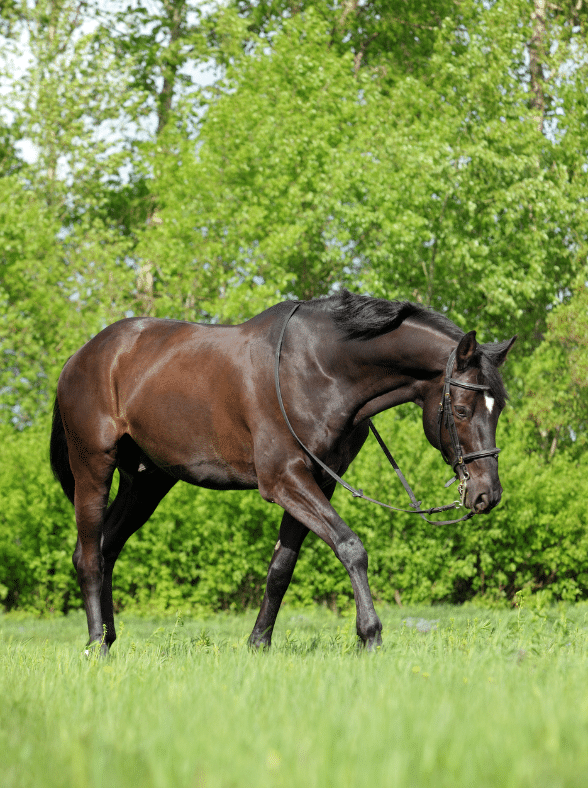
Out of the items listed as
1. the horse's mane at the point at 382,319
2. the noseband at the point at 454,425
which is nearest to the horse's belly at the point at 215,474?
the horse's mane at the point at 382,319

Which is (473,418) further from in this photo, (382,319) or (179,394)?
(179,394)

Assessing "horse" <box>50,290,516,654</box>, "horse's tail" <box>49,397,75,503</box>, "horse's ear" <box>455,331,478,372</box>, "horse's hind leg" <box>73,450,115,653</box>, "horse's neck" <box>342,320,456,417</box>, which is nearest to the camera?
"horse's ear" <box>455,331,478,372</box>

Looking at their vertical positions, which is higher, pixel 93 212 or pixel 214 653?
pixel 93 212

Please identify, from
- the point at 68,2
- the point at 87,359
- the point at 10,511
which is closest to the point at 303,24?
the point at 68,2

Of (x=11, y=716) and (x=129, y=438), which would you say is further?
(x=129, y=438)

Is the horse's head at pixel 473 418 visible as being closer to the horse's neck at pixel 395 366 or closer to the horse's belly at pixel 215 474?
the horse's neck at pixel 395 366

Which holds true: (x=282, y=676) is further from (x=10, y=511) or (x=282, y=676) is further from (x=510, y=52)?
(x=510, y=52)

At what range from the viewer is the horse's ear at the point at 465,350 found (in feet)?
15.4

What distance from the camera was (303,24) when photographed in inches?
781

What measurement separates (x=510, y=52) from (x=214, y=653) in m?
16.6

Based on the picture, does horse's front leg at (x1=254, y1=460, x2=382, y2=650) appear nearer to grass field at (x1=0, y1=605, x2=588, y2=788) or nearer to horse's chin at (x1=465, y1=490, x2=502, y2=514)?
grass field at (x1=0, y1=605, x2=588, y2=788)

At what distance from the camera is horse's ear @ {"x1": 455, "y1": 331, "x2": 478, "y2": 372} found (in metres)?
4.70

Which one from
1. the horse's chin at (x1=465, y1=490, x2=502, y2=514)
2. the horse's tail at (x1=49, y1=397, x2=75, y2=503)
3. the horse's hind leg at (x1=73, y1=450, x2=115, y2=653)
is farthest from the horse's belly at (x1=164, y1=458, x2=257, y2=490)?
the horse's tail at (x1=49, y1=397, x2=75, y2=503)

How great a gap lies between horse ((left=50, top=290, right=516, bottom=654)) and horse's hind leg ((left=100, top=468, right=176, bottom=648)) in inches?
5.3
